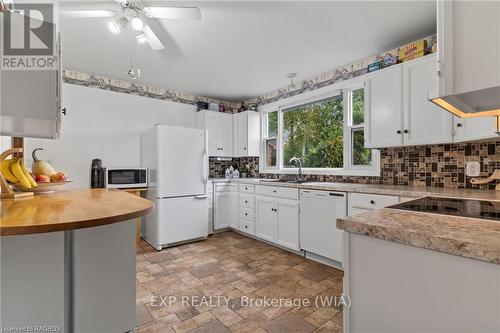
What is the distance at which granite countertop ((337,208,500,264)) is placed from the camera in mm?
614

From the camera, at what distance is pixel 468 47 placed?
685 mm

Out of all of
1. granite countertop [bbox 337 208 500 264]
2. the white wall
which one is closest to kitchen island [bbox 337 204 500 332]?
granite countertop [bbox 337 208 500 264]

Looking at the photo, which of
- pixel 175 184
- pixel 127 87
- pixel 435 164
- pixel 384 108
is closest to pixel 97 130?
pixel 127 87

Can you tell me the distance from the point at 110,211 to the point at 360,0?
228 cm

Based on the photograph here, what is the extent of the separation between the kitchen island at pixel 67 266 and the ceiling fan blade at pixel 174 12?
1.40 metres

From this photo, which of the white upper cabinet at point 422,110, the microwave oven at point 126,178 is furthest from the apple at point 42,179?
the white upper cabinet at point 422,110

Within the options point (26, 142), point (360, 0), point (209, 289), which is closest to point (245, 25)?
point (360, 0)

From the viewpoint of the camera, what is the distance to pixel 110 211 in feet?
3.14

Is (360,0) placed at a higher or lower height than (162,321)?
higher

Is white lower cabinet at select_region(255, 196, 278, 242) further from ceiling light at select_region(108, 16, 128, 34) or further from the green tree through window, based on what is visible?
ceiling light at select_region(108, 16, 128, 34)

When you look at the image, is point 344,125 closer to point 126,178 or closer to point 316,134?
point 316,134

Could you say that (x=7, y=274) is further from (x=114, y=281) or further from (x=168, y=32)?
(x=168, y=32)

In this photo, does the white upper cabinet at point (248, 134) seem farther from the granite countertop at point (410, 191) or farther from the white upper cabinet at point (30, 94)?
the white upper cabinet at point (30, 94)

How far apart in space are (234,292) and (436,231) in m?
1.81
